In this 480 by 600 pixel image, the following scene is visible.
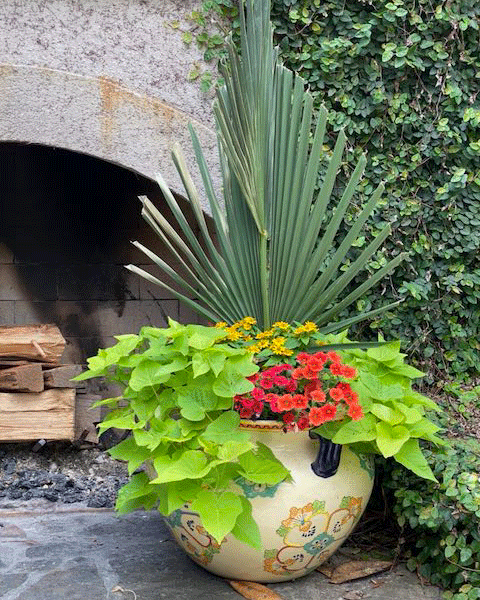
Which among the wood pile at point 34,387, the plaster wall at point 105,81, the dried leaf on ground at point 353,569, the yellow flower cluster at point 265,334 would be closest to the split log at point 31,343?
the wood pile at point 34,387

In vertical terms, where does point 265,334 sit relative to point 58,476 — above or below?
above

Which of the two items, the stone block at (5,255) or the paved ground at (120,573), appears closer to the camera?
the paved ground at (120,573)

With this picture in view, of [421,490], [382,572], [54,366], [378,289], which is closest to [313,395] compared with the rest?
[421,490]

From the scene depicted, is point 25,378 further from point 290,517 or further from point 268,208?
point 290,517

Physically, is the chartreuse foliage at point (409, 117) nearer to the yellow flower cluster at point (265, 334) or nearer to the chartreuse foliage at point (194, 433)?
the yellow flower cluster at point (265, 334)

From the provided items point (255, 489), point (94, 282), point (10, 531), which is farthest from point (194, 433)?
point (94, 282)

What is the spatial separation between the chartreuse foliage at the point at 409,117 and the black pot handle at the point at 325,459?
2.89 ft

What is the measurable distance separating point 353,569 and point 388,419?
25.4 inches

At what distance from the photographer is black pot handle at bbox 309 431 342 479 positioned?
8.25 feet

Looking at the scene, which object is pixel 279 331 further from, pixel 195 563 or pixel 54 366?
pixel 54 366

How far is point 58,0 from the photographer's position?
3.22 meters

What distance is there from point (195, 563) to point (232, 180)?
4.24 feet

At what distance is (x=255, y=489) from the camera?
245 centimetres

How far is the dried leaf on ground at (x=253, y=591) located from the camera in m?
2.56
